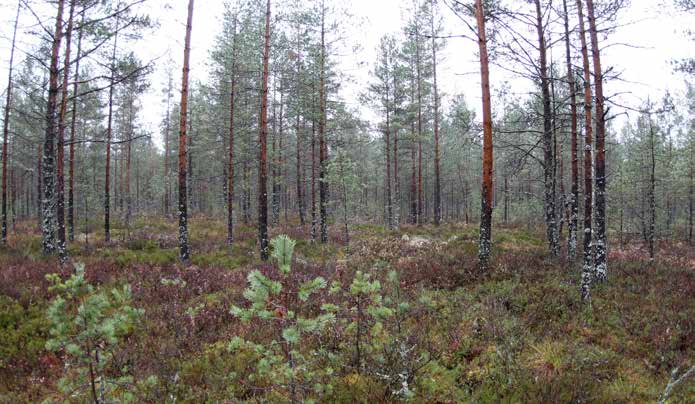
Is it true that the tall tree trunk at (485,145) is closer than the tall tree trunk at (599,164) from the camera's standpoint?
No

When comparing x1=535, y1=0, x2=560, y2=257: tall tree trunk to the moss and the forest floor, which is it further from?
the moss

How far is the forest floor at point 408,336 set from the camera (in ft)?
15.9

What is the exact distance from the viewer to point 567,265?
37.8 ft

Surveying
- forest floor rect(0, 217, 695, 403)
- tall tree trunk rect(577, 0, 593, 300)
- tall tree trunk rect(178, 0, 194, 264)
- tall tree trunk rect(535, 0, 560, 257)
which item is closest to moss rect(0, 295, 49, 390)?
forest floor rect(0, 217, 695, 403)

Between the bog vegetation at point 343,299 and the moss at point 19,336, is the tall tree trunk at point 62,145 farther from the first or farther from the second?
the moss at point 19,336

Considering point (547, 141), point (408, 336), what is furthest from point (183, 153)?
point (547, 141)

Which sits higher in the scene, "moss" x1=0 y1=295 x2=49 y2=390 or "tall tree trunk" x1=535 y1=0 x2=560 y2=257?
"tall tree trunk" x1=535 y1=0 x2=560 y2=257

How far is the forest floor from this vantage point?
4855 mm

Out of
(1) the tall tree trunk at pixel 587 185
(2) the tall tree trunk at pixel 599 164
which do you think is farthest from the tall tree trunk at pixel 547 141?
(1) the tall tree trunk at pixel 587 185

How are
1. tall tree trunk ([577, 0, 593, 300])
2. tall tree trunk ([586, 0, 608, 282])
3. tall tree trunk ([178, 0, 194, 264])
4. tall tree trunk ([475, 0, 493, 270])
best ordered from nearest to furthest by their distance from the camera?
tall tree trunk ([577, 0, 593, 300]), tall tree trunk ([586, 0, 608, 282]), tall tree trunk ([475, 0, 493, 270]), tall tree trunk ([178, 0, 194, 264])

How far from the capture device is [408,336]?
541cm

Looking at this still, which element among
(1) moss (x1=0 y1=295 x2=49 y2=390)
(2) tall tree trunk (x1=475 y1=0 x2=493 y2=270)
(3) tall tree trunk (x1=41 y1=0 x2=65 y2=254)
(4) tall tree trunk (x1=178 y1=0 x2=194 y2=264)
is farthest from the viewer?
(4) tall tree trunk (x1=178 y1=0 x2=194 y2=264)

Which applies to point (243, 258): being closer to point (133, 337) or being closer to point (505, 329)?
point (133, 337)

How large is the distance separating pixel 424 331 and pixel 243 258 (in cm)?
973
